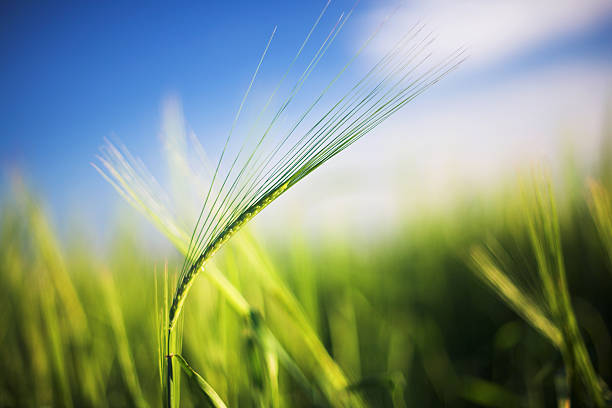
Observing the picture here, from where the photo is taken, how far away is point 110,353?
0.77 metres

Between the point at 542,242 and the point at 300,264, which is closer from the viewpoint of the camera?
the point at 542,242

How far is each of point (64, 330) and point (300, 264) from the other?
56 cm

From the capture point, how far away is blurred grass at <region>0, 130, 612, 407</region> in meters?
0.43

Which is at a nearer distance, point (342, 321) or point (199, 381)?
point (199, 381)

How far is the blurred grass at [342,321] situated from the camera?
1.42 feet

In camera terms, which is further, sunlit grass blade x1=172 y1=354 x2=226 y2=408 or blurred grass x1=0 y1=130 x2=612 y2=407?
blurred grass x1=0 y1=130 x2=612 y2=407

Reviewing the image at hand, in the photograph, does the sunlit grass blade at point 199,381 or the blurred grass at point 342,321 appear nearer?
the sunlit grass blade at point 199,381

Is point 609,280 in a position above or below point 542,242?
below

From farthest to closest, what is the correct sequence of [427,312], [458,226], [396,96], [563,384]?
[458,226], [427,312], [563,384], [396,96]

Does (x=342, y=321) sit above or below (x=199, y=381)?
below

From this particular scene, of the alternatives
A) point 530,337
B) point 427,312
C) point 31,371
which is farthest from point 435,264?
point 31,371

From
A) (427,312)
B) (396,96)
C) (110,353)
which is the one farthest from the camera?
(427,312)

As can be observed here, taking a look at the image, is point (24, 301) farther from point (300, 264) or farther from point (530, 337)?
point (530, 337)

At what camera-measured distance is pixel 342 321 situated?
84 centimetres
